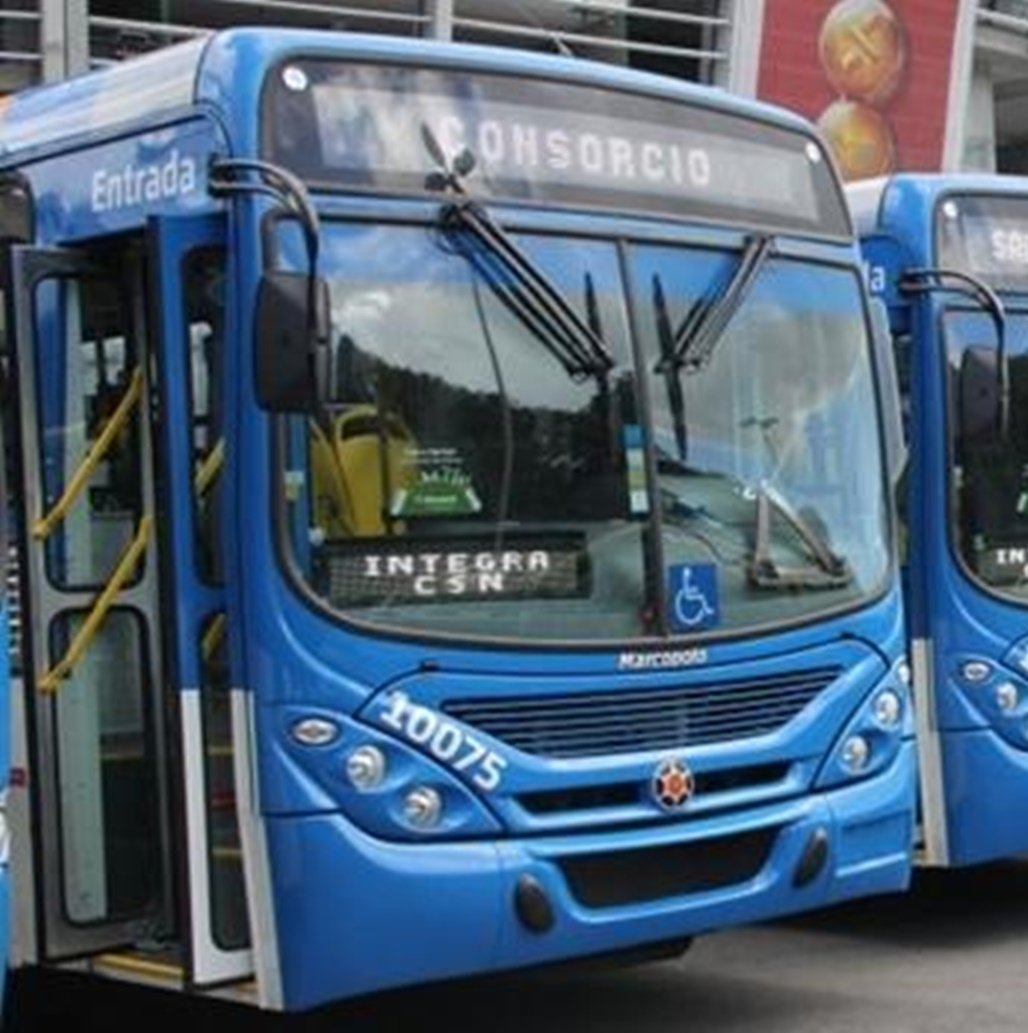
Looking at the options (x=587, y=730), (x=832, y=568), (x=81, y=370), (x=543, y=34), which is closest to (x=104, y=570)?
(x=81, y=370)

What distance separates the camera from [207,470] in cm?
593

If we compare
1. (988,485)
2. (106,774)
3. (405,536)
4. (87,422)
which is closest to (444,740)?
(405,536)

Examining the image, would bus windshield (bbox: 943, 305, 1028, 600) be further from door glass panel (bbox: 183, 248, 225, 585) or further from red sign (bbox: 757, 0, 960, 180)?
red sign (bbox: 757, 0, 960, 180)

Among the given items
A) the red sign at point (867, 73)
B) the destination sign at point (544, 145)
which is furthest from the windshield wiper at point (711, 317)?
the red sign at point (867, 73)

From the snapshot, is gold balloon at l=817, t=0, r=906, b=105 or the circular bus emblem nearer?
the circular bus emblem

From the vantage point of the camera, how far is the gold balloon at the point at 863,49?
23.9m

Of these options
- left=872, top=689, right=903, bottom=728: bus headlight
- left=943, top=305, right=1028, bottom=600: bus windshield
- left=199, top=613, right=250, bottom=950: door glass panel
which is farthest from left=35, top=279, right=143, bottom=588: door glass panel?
left=943, top=305, right=1028, bottom=600: bus windshield

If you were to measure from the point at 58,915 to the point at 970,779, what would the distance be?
358cm

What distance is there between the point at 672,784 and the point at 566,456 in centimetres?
100

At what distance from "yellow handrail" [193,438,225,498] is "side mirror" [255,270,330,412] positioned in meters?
0.39

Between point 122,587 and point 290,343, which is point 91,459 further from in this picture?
point 290,343

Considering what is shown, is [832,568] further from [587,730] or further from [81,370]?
[81,370]

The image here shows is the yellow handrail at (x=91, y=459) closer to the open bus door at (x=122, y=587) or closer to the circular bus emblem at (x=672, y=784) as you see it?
the open bus door at (x=122, y=587)

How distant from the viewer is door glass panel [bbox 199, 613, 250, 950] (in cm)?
587
